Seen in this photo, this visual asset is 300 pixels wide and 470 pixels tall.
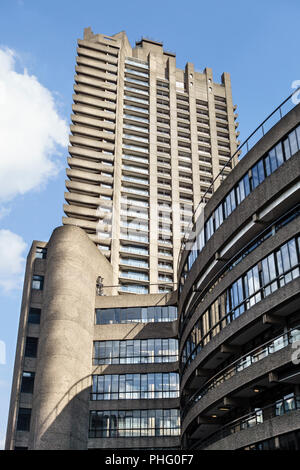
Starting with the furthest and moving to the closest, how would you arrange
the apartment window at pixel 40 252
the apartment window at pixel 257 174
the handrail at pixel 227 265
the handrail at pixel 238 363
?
the apartment window at pixel 40 252
the apartment window at pixel 257 174
the handrail at pixel 227 265
the handrail at pixel 238 363

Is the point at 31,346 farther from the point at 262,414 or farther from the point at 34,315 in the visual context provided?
the point at 262,414

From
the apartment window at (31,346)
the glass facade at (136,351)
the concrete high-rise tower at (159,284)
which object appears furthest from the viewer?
the apartment window at (31,346)

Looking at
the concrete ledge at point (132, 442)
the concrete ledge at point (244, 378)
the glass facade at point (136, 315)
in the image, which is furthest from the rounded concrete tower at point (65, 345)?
the concrete ledge at point (244, 378)

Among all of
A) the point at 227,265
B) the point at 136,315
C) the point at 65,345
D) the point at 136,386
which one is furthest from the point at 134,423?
the point at 227,265

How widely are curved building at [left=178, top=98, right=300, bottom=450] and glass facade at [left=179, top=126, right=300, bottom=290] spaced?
0.19ft

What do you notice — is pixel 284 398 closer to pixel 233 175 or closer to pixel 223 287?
pixel 223 287

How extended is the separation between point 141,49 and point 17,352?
246 ft

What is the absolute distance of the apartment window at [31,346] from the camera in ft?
167

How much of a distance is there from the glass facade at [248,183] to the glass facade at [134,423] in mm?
16125

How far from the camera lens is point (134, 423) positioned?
1793 inches

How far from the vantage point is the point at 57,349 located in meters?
44.8

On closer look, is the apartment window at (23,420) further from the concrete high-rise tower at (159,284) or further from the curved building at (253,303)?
the curved building at (253,303)

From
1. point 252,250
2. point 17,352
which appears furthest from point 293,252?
point 17,352

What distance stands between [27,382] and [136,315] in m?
12.2
